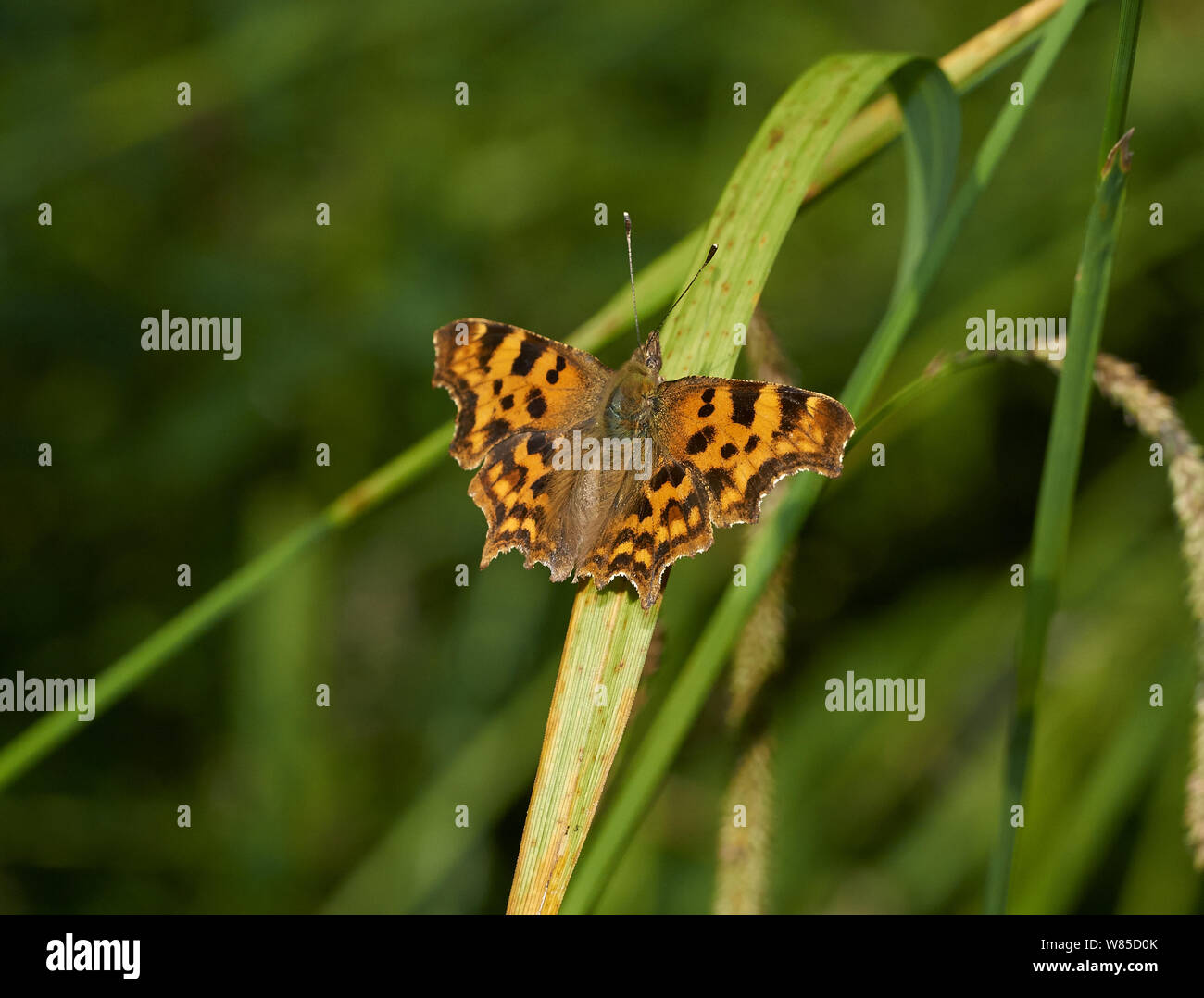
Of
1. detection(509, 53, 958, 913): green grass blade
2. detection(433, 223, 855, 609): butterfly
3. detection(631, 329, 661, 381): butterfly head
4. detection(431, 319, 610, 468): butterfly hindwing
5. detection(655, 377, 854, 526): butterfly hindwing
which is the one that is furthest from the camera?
detection(431, 319, 610, 468): butterfly hindwing

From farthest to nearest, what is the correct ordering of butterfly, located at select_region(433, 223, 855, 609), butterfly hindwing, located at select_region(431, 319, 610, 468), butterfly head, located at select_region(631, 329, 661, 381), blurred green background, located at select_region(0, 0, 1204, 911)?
1. blurred green background, located at select_region(0, 0, 1204, 911)
2. butterfly hindwing, located at select_region(431, 319, 610, 468)
3. butterfly head, located at select_region(631, 329, 661, 381)
4. butterfly, located at select_region(433, 223, 855, 609)

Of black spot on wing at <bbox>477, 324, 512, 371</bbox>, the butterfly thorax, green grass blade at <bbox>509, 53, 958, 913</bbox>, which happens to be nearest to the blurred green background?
the butterfly thorax

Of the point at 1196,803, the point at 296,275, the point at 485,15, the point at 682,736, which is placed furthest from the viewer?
the point at 485,15

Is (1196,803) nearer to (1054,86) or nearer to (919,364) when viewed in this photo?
(919,364)

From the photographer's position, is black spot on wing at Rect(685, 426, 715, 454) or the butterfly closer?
the butterfly

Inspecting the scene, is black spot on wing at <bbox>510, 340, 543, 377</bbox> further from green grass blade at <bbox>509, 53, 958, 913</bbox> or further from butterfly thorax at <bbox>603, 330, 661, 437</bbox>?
green grass blade at <bbox>509, 53, 958, 913</bbox>

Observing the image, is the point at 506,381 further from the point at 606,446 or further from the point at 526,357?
the point at 606,446

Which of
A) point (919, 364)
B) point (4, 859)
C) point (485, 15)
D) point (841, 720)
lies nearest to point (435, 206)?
point (485, 15)
